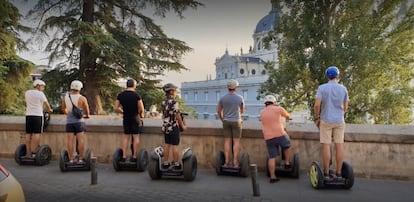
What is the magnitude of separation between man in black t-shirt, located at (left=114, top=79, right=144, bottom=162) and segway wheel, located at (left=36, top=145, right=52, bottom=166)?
2.03 meters

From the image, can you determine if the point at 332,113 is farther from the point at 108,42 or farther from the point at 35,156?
the point at 108,42

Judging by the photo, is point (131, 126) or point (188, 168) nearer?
point (188, 168)

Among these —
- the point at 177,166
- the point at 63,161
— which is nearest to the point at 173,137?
the point at 177,166

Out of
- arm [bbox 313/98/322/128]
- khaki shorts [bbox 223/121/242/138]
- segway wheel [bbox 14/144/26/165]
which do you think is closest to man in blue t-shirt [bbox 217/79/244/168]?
khaki shorts [bbox 223/121/242/138]

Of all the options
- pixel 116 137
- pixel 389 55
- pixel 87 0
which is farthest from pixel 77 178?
pixel 389 55

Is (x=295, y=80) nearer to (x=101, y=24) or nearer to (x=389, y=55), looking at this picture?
(x=389, y=55)

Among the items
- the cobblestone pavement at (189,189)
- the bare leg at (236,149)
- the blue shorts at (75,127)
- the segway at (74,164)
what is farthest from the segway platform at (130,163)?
the bare leg at (236,149)

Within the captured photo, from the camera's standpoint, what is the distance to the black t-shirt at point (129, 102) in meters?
7.66

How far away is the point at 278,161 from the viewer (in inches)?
294

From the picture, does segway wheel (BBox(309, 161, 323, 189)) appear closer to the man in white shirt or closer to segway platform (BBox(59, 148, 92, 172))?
segway platform (BBox(59, 148, 92, 172))

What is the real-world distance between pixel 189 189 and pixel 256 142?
6.55 ft

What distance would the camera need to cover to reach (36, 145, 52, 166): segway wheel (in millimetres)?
8453

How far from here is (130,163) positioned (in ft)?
25.5

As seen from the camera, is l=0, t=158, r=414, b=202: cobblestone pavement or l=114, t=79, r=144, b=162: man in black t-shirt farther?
l=114, t=79, r=144, b=162: man in black t-shirt
